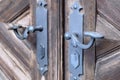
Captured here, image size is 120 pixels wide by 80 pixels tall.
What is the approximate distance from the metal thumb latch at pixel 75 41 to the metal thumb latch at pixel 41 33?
0.08 metres

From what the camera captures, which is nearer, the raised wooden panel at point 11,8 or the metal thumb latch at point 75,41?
the metal thumb latch at point 75,41

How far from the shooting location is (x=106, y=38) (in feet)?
2.66

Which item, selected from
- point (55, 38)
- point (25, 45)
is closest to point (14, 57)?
point (25, 45)

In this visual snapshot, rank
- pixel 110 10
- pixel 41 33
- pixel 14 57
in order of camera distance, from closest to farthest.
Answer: pixel 110 10
pixel 41 33
pixel 14 57

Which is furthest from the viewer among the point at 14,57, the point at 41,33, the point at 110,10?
the point at 14,57

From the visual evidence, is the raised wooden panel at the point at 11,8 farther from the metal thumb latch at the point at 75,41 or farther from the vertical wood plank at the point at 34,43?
the metal thumb latch at the point at 75,41

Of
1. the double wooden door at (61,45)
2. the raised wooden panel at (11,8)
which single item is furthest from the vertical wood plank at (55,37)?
the raised wooden panel at (11,8)

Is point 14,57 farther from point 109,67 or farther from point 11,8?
point 109,67

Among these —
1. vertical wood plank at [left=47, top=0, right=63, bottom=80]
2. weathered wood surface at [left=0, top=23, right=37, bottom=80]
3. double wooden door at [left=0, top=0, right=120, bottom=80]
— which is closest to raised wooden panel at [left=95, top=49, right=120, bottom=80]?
double wooden door at [left=0, top=0, right=120, bottom=80]

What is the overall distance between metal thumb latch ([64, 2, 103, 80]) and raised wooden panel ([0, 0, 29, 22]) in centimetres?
18

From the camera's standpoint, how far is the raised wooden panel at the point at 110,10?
789 millimetres

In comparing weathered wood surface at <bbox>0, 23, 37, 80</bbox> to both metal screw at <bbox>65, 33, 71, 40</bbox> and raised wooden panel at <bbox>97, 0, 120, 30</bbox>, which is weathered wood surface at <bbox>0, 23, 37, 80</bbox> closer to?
metal screw at <bbox>65, 33, 71, 40</bbox>

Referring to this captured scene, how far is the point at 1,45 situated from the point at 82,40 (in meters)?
0.33

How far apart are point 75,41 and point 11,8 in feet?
0.92
